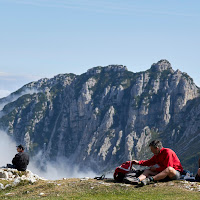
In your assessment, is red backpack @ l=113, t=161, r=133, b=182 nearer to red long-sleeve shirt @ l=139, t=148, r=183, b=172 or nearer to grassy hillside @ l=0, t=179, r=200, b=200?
grassy hillside @ l=0, t=179, r=200, b=200

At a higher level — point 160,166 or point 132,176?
point 160,166

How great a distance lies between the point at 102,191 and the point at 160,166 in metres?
4.88

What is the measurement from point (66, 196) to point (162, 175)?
6917mm

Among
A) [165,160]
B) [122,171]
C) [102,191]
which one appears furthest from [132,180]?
[165,160]

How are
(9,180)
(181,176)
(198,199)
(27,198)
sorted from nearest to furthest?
(198,199)
(27,198)
(181,176)
(9,180)

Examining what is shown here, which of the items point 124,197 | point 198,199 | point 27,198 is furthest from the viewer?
point 27,198

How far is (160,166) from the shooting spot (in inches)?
993

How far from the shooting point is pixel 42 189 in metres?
25.4

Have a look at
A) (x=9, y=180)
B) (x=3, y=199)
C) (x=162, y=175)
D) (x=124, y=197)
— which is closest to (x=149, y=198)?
(x=124, y=197)

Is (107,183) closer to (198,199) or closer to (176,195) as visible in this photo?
(176,195)

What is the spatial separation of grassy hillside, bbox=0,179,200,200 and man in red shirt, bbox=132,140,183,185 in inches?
20.4

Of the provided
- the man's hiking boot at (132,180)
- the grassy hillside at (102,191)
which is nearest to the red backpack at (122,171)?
the grassy hillside at (102,191)

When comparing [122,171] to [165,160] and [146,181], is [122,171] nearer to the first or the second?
[146,181]

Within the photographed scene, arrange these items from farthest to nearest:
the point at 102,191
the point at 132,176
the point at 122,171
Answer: the point at 122,171 < the point at 132,176 < the point at 102,191
